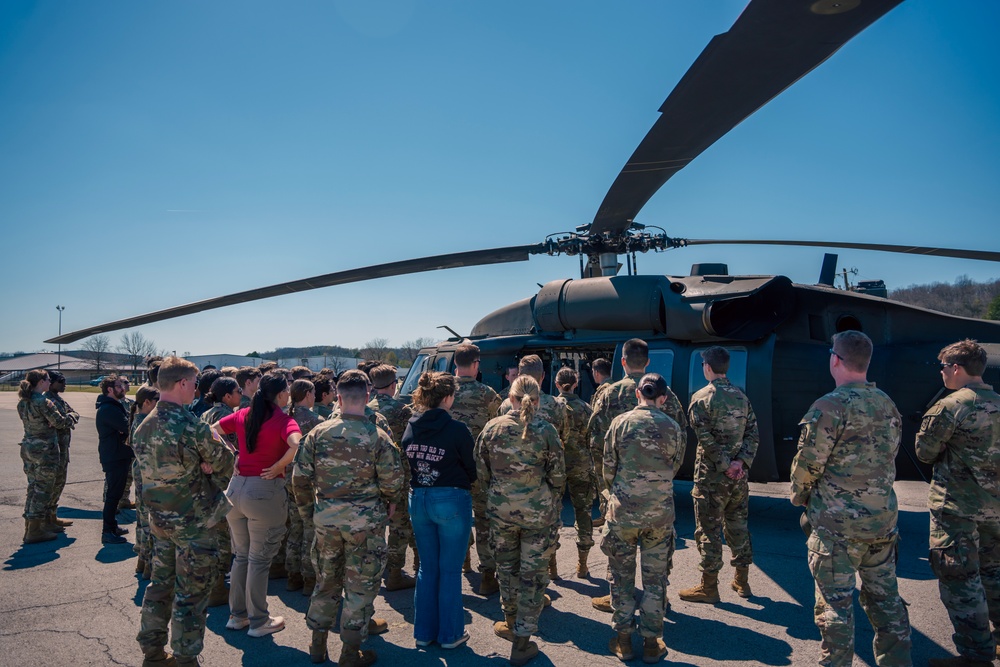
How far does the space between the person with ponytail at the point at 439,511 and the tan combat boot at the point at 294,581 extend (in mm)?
1617

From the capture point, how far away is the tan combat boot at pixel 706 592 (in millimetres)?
4781

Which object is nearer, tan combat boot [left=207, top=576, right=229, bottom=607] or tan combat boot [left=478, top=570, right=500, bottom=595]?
tan combat boot [left=207, top=576, right=229, bottom=607]

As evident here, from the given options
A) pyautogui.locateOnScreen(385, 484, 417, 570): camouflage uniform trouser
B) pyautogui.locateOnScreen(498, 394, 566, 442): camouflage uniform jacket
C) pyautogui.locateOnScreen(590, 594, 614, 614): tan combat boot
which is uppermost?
pyautogui.locateOnScreen(498, 394, 566, 442): camouflage uniform jacket

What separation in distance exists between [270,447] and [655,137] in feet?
12.7

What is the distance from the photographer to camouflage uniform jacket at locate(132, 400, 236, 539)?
148 inches

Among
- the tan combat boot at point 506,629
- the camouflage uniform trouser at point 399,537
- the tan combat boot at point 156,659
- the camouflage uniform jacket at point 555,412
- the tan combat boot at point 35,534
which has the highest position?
the camouflage uniform jacket at point 555,412

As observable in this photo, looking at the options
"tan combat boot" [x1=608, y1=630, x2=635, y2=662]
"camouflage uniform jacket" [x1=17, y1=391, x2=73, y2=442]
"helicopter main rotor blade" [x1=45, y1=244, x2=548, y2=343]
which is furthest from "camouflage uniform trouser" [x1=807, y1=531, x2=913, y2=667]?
"camouflage uniform jacket" [x1=17, y1=391, x2=73, y2=442]

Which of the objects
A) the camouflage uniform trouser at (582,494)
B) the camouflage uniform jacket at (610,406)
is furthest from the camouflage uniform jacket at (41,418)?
the camouflage uniform jacket at (610,406)

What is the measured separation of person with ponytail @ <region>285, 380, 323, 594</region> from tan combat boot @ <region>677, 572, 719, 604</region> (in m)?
2.99

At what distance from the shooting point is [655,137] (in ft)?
16.6

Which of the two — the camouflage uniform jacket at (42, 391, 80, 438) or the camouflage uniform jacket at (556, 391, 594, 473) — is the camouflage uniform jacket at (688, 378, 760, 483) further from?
the camouflage uniform jacket at (42, 391, 80, 438)

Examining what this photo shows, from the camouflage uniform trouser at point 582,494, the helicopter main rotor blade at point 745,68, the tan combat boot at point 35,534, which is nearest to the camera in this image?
the helicopter main rotor blade at point 745,68

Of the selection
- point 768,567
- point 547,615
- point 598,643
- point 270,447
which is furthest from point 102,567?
point 768,567

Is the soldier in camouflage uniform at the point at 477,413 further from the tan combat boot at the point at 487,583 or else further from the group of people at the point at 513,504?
the group of people at the point at 513,504
